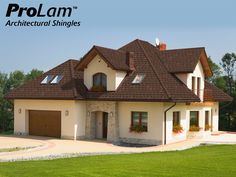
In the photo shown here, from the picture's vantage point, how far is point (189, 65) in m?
26.7

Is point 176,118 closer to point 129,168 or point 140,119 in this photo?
point 140,119

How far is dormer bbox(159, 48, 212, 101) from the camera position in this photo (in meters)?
26.7

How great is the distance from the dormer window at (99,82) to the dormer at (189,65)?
194 inches

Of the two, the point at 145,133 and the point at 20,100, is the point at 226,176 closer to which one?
the point at 145,133

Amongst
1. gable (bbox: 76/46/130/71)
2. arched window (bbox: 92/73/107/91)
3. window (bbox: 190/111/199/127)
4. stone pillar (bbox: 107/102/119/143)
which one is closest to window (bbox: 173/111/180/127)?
window (bbox: 190/111/199/127)

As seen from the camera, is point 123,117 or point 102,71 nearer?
point 123,117

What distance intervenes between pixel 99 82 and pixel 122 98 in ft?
9.98

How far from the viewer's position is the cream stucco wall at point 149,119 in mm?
24080

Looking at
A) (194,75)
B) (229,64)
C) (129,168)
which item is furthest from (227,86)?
(129,168)

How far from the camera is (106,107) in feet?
85.5

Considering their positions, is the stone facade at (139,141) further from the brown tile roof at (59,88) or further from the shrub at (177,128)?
the brown tile roof at (59,88)

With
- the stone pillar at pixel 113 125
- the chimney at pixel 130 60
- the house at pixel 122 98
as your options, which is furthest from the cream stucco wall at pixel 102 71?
the stone pillar at pixel 113 125

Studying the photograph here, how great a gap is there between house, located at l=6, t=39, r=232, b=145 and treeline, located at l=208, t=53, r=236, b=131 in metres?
14.7

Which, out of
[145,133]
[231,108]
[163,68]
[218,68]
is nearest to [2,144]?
[145,133]
